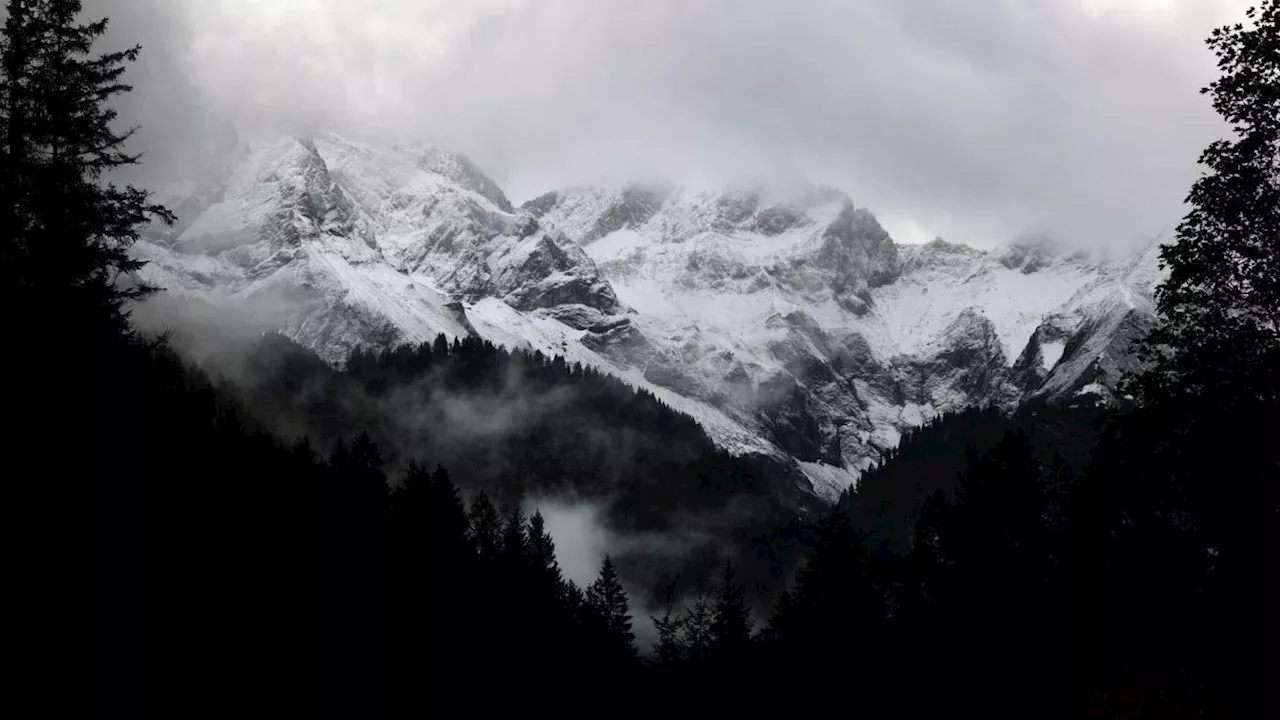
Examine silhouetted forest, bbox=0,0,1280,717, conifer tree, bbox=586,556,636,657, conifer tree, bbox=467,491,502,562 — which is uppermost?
conifer tree, bbox=467,491,502,562

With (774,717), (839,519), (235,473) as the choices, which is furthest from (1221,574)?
(774,717)

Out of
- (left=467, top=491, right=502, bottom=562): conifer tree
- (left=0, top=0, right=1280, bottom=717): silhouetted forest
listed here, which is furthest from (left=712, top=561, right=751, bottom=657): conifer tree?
(left=467, top=491, right=502, bottom=562): conifer tree

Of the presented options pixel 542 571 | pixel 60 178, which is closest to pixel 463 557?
A: pixel 542 571

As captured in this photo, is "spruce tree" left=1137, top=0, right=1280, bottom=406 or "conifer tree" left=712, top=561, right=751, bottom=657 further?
"conifer tree" left=712, top=561, right=751, bottom=657

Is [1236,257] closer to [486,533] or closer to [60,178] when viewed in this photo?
[60,178]

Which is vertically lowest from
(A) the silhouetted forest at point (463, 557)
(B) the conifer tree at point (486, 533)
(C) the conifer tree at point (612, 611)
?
(A) the silhouetted forest at point (463, 557)

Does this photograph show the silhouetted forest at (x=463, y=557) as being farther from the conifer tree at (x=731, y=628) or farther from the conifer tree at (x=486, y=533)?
the conifer tree at (x=486, y=533)

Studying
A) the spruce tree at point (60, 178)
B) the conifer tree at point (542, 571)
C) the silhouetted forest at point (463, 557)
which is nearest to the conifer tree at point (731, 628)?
the silhouetted forest at point (463, 557)

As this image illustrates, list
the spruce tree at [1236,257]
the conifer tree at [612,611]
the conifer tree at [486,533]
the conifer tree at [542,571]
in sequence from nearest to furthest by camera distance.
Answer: the spruce tree at [1236,257], the conifer tree at [486,533], the conifer tree at [542,571], the conifer tree at [612,611]

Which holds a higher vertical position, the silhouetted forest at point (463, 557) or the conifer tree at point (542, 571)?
the conifer tree at point (542, 571)

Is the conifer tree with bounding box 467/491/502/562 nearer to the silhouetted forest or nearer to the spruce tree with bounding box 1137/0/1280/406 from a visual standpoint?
the silhouetted forest

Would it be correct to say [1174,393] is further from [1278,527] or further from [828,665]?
[828,665]

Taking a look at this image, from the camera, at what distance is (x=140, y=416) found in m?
34.5

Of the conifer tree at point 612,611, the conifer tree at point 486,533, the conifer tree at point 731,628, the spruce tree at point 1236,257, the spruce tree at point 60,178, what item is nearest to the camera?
the spruce tree at point 1236,257
